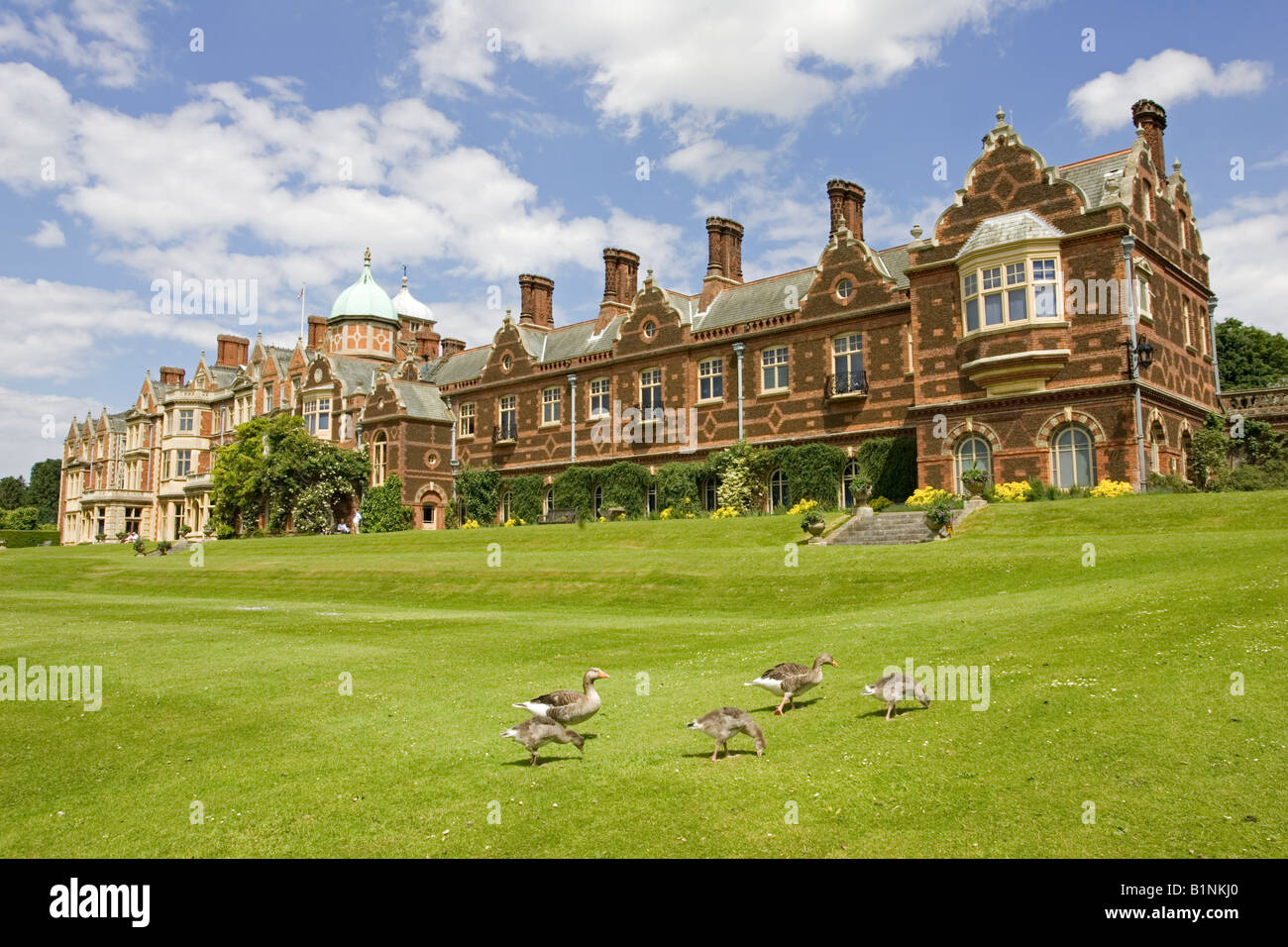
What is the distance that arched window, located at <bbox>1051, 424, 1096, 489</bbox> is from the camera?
28.5m

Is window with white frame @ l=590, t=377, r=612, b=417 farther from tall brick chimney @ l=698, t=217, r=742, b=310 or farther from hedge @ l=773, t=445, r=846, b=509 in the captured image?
hedge @ l=773, t=445, r=846, b=509

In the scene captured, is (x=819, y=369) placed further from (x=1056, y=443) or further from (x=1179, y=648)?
(x=1179, y=648)

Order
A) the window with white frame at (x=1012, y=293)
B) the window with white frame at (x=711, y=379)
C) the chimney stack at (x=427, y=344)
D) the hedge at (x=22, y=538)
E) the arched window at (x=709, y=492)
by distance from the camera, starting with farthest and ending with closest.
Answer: the hedge at (x=22, y=538), the chimney stack at (x=427, y=344), the window with white frame at (x=711, y=379), the arched window at (x=709, y=492), the window with white frame at (x=1012, y=293)

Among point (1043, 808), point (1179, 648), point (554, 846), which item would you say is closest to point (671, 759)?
point (554, 846)

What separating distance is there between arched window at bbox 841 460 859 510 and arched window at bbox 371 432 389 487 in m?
27.4

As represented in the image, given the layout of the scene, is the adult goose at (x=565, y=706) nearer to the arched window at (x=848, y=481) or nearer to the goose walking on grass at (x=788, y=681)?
the goose walking on grass at (x=788, y=681)

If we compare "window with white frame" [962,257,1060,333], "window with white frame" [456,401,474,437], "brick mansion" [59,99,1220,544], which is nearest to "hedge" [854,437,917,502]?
"brick mansion" [59,99,1220,544]

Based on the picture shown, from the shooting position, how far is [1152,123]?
33.0m

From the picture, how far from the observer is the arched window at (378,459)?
52.1m

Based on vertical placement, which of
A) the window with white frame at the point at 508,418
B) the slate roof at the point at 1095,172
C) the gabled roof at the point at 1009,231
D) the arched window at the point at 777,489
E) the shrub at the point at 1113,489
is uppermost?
the slate roof at the point at 1095,172

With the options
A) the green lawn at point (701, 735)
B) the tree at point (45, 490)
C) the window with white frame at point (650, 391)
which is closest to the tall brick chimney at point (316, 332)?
the window with white frame at point (650, 391)

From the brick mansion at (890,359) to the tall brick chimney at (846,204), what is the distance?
8 cm
